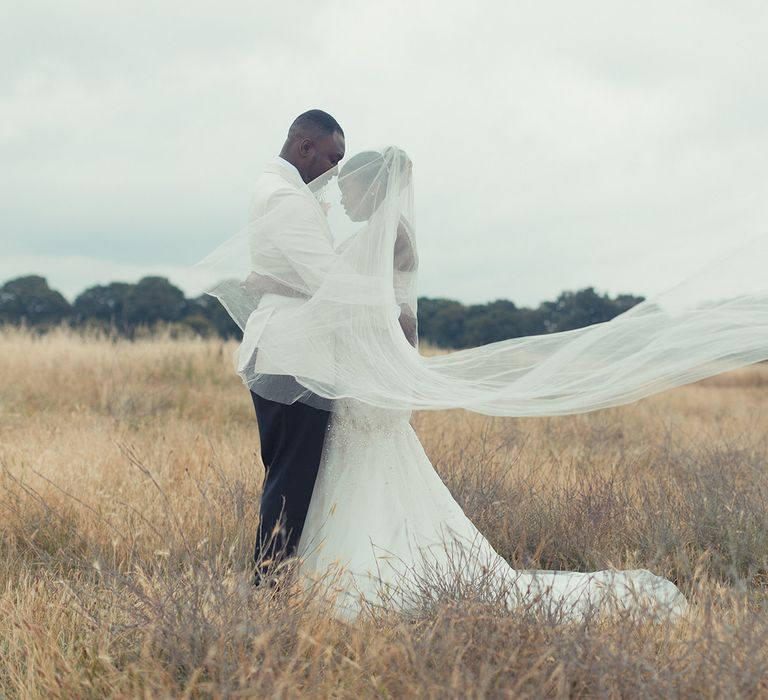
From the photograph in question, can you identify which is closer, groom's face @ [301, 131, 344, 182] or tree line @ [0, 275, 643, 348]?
groom's face @ [301, 131, 344, 182]

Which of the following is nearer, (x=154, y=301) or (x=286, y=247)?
(x=286, y=247)

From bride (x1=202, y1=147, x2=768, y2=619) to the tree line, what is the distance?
23408 mm

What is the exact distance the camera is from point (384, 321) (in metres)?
3.56

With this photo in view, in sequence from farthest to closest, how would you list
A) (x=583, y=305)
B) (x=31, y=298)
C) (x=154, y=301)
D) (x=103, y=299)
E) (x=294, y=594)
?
(x=103, y=299), (x=31, y=298), (x=154, y=301), (x=583, y=305), (x=294, y=594)

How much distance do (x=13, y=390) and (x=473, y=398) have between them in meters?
8.03

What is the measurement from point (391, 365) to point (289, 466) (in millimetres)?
652

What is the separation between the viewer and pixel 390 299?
357cm

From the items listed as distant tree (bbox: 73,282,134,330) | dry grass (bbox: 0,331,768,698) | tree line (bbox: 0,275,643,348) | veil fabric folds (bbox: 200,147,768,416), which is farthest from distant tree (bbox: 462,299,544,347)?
veil fabric folds (bbox: 200,147,768,416)

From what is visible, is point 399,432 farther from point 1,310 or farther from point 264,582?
point 1,310

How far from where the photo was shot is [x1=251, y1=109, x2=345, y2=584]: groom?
12.0ft

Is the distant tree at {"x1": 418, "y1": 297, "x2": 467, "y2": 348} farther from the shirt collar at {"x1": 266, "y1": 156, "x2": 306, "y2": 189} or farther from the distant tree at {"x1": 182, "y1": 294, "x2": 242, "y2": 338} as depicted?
the shirt collar at {"x1": 266, "y1": 156, "x2": 306, "y2": 189}

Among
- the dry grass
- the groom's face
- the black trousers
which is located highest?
the groom's face

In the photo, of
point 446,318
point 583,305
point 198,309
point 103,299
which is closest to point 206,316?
point 198,309

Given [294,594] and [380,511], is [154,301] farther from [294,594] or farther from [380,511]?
[294,594]
